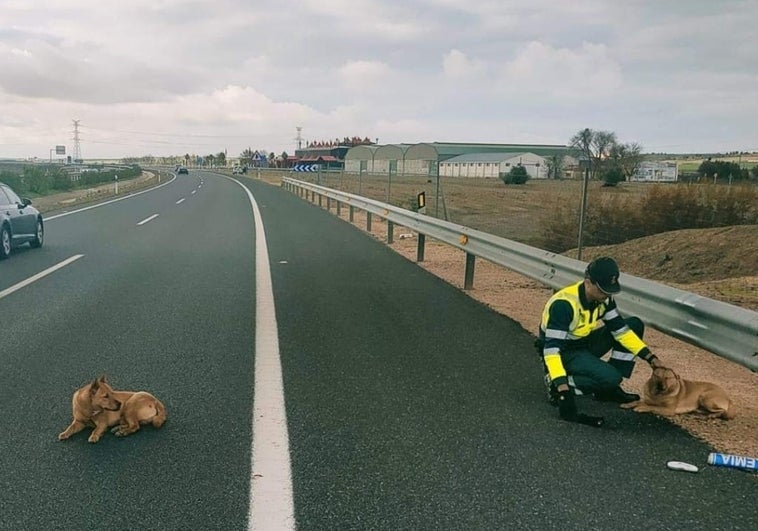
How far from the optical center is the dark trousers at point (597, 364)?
487cm

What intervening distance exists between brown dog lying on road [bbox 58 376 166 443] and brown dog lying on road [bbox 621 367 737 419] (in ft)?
10.7

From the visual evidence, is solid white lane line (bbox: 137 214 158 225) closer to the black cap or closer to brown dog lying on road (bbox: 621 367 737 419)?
the black cap

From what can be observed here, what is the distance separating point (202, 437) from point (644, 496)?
2516 mm

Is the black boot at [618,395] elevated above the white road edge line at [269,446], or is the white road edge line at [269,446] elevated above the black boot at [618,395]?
the black boot at [618,395]

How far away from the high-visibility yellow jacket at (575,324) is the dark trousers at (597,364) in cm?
9

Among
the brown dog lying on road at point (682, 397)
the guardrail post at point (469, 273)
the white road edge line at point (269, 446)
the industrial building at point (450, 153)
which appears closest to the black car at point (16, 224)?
the white road edge line at point (269, 446)

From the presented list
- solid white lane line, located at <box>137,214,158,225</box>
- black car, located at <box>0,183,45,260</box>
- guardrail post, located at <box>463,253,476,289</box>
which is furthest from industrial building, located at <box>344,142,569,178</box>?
guardrail post, located at <box>463,253,476,289</box>

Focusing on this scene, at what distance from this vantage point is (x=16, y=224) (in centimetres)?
1305

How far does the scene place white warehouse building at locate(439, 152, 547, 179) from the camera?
77688 millimetres

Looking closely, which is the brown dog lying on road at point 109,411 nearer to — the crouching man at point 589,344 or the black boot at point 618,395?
the crouching man at point 589,344

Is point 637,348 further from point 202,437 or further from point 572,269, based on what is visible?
point 202,437

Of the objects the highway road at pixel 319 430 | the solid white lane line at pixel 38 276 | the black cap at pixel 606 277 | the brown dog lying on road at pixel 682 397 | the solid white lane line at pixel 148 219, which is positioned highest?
the black cap at pixel 606 277

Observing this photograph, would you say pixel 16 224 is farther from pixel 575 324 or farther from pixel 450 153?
pixel 450 153

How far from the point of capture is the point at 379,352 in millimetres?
6285
